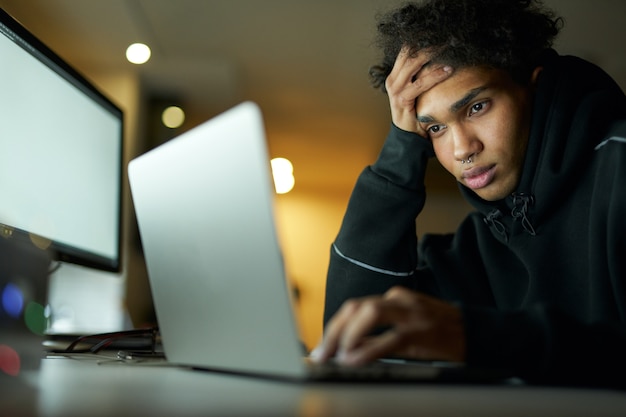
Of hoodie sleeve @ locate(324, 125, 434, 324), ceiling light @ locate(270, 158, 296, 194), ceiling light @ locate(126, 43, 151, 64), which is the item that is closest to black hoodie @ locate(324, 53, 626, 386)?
hoodie sleeve @ locate(324, 125, 434, 324)

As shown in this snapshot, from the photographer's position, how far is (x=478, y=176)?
4.20ft

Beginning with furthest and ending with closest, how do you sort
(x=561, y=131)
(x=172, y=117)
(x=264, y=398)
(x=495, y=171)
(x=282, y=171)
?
(x=282, y=171), (x=172, y=117), (x=495, y=171), (x=561, y=131), (x=264, y=398)

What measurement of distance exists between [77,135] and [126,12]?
2.35 meters

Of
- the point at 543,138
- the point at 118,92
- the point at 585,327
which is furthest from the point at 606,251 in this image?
the point at 118,92

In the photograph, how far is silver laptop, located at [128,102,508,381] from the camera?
1.69 ft

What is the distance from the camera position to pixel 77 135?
1.26 m

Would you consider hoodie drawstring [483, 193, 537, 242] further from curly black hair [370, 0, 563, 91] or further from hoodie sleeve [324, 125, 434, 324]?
curly black hair [370, 0, 563, 91]

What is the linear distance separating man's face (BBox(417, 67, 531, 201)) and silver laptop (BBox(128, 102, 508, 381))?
724mm

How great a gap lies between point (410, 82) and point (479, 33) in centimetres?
16

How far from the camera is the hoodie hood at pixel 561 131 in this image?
1.08 meters

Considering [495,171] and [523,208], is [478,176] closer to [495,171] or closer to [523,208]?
[495,171]

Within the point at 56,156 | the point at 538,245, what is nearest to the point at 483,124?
the point at 538,245

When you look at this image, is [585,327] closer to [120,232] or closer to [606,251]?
[606,251]

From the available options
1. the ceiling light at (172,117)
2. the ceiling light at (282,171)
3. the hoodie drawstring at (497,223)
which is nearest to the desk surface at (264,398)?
the hoodie drawstring at (497,223)
